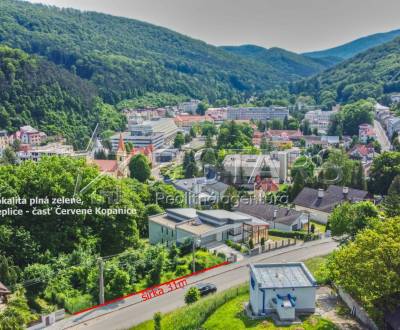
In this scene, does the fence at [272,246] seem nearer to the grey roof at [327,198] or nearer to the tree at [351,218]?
the tree at [351,218]

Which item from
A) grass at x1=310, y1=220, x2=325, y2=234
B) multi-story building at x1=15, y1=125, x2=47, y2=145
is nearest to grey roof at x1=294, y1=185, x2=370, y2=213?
grass at x1=310, y1=220, x2=325, y2=234

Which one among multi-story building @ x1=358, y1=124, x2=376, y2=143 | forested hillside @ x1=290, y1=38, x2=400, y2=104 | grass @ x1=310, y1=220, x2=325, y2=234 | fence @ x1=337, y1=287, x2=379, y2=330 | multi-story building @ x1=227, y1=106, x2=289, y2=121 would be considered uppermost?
forested hillside @ x1=290, y1=38, x2=400, y2=104

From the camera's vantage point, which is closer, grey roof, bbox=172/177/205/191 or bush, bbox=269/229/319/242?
bush, bbox=269/229/319/242

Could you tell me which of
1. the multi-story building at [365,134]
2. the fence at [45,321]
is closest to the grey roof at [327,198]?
the fence at [45,321]

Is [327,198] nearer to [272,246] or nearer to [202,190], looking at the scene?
[272,246]

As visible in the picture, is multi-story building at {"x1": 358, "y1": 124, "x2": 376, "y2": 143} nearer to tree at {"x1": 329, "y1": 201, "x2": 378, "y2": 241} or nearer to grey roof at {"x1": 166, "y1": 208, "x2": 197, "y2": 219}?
tree at {"x1": 329, "y1": 201, "x2": 378, "y2": 241}

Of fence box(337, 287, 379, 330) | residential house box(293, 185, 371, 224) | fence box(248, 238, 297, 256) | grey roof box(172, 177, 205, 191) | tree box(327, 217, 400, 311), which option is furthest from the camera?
grey roof box(172, 177, 205, 191)

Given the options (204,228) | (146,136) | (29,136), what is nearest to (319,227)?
(204,228)
